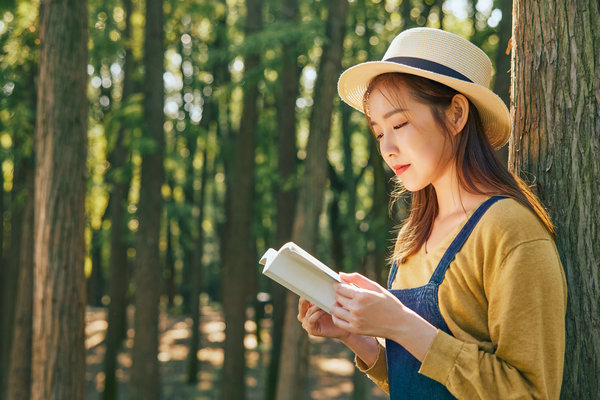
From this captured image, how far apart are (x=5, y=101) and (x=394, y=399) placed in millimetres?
9674

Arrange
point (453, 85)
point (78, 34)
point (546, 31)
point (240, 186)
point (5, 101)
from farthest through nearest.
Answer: point (240, 186) < point (5, 101) < point (78, 34) < point (546, 31) < point (453, 85)

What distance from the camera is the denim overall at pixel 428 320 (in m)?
1.91

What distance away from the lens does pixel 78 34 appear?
23.1 ft

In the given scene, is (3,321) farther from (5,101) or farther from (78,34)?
(78,34)

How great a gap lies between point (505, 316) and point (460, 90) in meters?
0.71

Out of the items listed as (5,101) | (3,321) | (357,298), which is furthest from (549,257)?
(3,321)

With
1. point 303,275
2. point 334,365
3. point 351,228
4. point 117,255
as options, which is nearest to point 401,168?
point 303,275

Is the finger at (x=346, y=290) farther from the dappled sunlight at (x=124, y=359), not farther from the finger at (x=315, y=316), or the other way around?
the dappled sunlight at (x=124, y=359)

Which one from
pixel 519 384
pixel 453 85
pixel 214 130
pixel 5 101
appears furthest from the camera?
pixel 214 130

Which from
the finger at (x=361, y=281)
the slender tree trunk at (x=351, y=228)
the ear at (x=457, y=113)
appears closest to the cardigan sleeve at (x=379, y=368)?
the finger at (x=361, y=281)

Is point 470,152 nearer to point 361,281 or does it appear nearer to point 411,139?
point 411,139

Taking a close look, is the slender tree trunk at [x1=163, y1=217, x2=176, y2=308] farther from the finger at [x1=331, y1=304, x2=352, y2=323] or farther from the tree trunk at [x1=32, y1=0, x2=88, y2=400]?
the finger at [x1=331, y1=304, x2=352, y2=323]

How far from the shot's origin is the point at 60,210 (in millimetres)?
6844

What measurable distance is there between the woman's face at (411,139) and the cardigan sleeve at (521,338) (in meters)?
0.43
